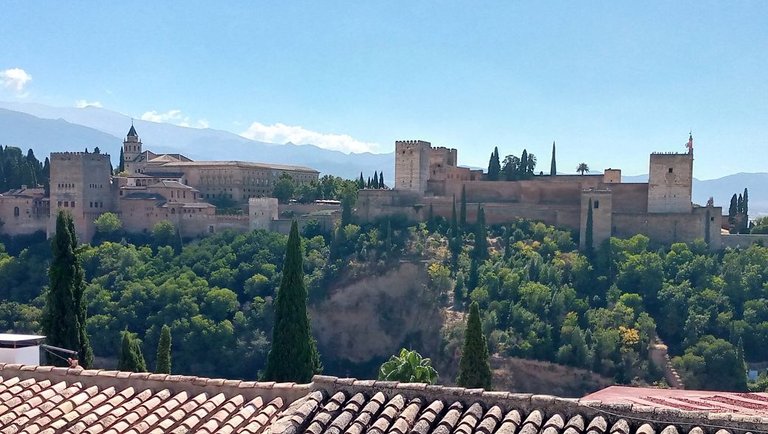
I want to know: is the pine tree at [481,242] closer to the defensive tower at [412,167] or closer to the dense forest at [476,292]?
the dense forest at [476,292]

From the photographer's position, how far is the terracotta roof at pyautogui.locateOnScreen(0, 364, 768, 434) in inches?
279

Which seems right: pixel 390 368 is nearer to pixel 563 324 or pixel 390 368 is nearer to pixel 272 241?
pixel 563 324

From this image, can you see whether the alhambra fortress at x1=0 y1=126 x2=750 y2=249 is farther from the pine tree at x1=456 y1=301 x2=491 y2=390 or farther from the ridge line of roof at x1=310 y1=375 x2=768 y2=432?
the ridge line of roof at x1=310 y1=375 x2=768 y2=432

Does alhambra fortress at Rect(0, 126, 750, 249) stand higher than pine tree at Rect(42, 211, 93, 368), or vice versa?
alhambra fortress at Rect(0, 126, 750, 249)

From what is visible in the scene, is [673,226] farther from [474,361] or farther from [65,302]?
[65,302]

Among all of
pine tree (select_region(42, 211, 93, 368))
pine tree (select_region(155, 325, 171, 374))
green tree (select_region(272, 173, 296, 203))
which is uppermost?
green tree (select_region(272, 173, 296, 203))

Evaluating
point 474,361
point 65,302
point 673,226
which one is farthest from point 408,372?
point 673,226


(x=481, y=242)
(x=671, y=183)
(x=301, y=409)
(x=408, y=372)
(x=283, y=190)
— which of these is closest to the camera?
(x=301, y=409)

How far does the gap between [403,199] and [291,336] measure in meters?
29.1

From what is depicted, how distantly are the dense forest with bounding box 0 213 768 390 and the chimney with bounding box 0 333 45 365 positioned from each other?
28299mm

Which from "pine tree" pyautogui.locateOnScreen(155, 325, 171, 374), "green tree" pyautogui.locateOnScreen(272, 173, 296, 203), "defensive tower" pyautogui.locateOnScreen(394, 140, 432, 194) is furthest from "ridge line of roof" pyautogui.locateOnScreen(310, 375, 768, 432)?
"green tree" pyautogui.locateOnScreen(272, 173, 296, 203)

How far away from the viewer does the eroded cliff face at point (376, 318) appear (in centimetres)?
4322

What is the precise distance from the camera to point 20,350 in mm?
11977

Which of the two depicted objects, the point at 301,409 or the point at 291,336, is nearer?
the point at 301,409
